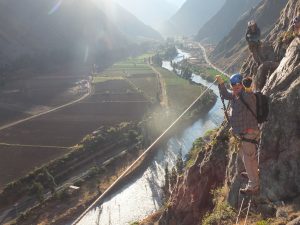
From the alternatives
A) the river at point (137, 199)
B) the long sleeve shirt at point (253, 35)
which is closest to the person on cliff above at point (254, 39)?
the long sleeve shirt at point (253, 35)

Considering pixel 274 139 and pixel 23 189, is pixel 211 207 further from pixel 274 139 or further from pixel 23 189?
pixel 23 189

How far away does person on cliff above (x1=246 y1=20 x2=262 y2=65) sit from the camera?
16719mm

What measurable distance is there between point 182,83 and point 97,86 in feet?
83.0

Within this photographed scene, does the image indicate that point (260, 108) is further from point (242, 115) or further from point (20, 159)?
point (20, 159)

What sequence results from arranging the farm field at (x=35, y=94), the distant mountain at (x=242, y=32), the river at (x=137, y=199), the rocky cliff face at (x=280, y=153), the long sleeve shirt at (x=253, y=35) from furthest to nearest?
the distant mountain at (x=242, y=32), the farm field at (x=35, y=94), the river at (x=137, y=199), the long sleeve shirt at (x=253, y=35), the rocky cliff face at (x=280, y=153)

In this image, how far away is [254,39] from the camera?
1706 cm

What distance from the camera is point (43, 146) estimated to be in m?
65.0

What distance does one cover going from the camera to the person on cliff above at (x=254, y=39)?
16719mm

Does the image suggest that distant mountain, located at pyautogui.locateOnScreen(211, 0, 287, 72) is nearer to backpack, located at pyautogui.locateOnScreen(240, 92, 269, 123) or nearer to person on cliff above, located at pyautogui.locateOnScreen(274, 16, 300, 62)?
person on cliff above, located at pyautogui.locateOnScreen(274, 16, 300, 62)

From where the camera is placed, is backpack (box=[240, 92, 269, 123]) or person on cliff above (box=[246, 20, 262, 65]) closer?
backpack (box=[240, 92, 269, 123])

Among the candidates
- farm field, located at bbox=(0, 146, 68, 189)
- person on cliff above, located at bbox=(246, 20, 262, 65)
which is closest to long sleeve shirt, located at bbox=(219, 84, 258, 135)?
person on cliff above, located at bbox=(246, 20, 262, 65)

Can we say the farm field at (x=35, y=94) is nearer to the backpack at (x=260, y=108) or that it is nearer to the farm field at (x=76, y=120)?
the farm field at (x=76, y=120)

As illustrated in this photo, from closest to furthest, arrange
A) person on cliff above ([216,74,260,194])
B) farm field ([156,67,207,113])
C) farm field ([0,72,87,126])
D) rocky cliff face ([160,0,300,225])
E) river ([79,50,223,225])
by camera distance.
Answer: person on cliff above ([216,74,260,194]), rocky cliff face ([160,0,300,225]), river ([79,50,223,225]), farm field ([0,72,87,126]), farm field ([156,67,207,113])

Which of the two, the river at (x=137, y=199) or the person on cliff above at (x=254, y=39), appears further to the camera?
the river at (x=137, y=199)
